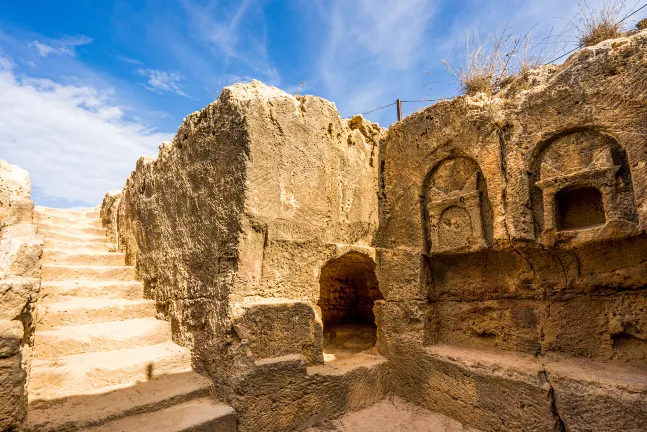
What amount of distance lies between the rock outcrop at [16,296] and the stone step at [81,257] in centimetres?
91

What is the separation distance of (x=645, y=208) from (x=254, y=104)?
3.02 m

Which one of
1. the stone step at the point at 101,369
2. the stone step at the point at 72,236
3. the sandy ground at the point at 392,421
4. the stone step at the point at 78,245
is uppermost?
the stone step at the point at 72,236

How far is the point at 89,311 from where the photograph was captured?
348cm

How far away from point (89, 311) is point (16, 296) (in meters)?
1.43

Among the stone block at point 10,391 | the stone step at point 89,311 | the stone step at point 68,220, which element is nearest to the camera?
the stone block at point 10,391

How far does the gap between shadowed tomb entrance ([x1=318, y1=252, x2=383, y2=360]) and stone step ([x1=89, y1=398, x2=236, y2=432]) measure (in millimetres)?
2217

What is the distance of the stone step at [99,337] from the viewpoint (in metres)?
2.99

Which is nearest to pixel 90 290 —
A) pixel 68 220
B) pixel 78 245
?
pixel 78 245

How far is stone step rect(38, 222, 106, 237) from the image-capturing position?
16.8 ft

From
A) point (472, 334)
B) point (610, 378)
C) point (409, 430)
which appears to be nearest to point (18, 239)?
point (409, 430)

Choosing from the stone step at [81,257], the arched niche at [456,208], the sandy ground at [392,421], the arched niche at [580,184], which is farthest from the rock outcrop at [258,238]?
the arched niche at [580,184]

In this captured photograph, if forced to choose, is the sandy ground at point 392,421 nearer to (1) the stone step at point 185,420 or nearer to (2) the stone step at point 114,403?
(1) the stone step at point 185,420

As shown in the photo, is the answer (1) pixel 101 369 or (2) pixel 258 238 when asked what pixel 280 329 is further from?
(1) pixel 101 369

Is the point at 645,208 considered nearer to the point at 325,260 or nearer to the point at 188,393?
the point at 325,260
